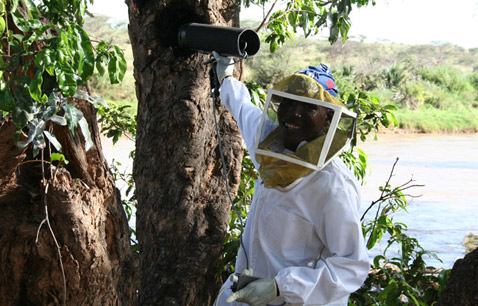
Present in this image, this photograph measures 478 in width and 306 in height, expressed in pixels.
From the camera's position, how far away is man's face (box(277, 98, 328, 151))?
2059mm

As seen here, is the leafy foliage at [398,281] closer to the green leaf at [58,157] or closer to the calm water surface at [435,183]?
the green leaf at [58,157]

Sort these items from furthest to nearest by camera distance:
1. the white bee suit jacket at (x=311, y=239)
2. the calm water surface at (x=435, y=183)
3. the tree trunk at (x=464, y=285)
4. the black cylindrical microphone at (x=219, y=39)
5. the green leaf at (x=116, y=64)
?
1. the calm water surface at (x=435, y=183)
2. the black cylindrical microphone at (x=219, y=39)
3. the tree trunk at (x=464, y=285)
4. the white bee suit jacket at (x=311, y=239)
5. the green leaf at (x=116, y=64)

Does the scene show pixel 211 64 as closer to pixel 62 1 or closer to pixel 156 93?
pixel 156 93

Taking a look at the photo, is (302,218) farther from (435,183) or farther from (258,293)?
(435,183)

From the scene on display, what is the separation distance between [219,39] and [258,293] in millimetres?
1039

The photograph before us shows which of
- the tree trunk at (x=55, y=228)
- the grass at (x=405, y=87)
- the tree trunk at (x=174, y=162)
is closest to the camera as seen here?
the tree trunk at (x=55, y=228)

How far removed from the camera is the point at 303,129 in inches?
81.8

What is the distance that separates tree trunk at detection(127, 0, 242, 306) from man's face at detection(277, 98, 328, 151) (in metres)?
0.71

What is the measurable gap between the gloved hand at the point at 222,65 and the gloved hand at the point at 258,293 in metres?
0.94

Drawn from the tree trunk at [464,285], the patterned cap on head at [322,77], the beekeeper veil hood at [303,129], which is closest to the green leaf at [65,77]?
the beekeeper veil hood at [303,129]

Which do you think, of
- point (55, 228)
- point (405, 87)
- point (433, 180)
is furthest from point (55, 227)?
point (405, 87)

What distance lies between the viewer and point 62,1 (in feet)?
6.84

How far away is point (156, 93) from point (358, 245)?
125 cm

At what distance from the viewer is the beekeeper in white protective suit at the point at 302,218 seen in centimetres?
193
